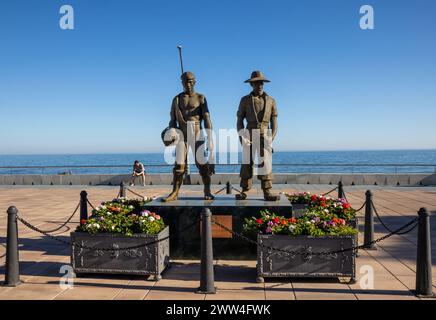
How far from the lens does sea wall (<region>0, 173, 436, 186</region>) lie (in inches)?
842

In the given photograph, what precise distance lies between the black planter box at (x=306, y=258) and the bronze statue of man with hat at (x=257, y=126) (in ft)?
6.70

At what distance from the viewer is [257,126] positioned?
7.78 m

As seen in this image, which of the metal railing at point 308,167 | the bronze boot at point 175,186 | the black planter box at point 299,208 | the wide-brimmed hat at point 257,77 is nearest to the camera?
the wide-brimmed hat at point 257,77

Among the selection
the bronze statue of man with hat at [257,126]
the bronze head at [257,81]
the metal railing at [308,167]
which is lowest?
the metal railing at [308,167]

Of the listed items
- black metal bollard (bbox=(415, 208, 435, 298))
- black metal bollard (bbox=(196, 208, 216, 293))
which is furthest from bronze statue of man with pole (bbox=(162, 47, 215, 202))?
black metal bollard (bbox=(415, 208, 435, 298))

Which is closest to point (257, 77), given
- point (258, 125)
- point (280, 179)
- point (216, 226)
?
point (258, 125)

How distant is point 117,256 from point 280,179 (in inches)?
658

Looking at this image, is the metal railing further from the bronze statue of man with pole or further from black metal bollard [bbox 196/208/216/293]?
black metal bollard [bbox 196/208/216/293]

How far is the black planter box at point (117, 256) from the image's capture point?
6.11 meters

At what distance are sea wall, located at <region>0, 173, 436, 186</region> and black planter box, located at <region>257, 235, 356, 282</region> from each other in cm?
1516

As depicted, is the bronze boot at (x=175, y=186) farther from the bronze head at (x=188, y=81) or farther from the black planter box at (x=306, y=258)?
the black planter box at (x=306, y=258)

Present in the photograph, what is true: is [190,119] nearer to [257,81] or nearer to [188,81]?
[188,81]

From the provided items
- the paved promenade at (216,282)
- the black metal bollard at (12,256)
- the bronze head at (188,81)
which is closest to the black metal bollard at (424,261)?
the paved promenade at (216,282)
